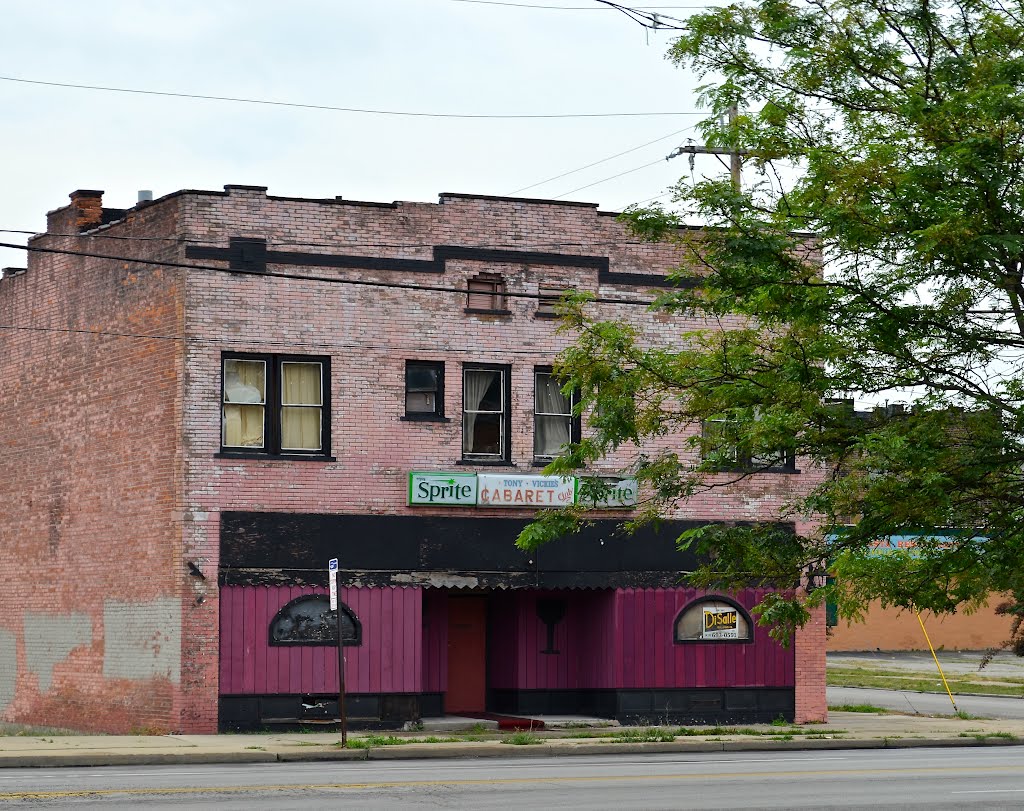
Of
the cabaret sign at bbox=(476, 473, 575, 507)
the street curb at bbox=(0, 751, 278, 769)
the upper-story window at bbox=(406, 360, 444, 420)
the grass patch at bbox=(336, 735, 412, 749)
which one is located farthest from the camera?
the upper-story window at bbox=(406, 360, 444, 420)

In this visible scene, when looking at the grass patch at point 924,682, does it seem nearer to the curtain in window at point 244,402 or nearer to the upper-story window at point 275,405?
the upper-story window at point 275,405

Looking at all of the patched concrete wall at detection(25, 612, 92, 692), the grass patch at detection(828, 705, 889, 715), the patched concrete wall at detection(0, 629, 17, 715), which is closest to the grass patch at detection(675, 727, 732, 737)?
the grass patch at detection(828, 705, 889, 715)

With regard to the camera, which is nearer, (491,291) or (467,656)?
(491,291)

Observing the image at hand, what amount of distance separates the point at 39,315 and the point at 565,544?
1089cm

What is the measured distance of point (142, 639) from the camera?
2584 centimetres

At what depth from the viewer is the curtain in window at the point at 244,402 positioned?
25781mm

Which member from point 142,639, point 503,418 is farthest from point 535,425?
point 142,639

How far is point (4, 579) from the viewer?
101 ft

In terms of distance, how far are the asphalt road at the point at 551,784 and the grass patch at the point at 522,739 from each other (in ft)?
3.74

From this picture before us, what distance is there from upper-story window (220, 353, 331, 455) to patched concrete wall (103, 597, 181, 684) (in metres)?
2.91

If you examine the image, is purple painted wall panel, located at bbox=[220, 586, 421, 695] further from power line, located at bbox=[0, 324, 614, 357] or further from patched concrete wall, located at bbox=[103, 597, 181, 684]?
power line, located at bbox=[0, 324, 614, 357]

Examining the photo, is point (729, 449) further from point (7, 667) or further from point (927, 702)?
point (927, 702)

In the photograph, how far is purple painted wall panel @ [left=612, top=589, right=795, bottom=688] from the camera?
2778 cm

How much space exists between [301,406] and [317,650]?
406 centimetres
